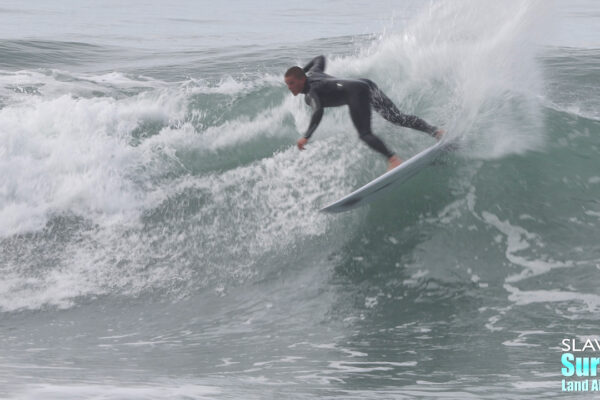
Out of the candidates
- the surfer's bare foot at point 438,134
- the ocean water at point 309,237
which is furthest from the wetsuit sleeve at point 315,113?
the surfer's bare foot at point 438,134

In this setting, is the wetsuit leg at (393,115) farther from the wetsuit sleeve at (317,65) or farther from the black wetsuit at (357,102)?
the wetsuit sleeve at (317,65)

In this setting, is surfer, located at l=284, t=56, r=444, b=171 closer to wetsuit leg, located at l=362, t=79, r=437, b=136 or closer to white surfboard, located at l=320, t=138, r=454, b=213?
wetsuit leg, located at l=362, t=79, r=437, b=136

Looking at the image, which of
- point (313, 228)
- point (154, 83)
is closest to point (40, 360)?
point (313, 228)

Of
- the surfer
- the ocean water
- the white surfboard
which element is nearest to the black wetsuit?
the surfer

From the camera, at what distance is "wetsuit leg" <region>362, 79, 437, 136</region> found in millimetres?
8430

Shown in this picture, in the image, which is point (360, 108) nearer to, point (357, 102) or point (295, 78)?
point (357, 102)

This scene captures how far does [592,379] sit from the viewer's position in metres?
5.32

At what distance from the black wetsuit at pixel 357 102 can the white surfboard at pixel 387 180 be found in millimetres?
272

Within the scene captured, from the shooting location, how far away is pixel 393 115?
8.46 metres

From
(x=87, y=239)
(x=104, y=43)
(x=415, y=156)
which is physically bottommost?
(x=87, y=239)

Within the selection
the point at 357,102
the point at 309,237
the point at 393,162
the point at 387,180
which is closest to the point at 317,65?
the point at 357,102

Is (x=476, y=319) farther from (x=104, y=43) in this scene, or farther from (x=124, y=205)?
(x=104, y=43)

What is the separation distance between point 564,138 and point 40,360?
20.8 feet

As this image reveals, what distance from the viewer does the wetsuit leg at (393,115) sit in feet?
27.7
